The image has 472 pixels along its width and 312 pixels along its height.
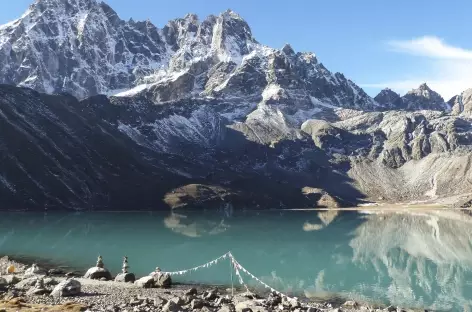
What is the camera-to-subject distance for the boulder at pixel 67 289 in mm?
37406

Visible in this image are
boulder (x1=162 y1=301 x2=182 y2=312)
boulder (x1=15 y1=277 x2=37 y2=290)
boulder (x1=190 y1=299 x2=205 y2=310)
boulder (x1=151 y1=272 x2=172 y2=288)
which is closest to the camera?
boulder (x1=162 y1=301 x2=182 y2=312)

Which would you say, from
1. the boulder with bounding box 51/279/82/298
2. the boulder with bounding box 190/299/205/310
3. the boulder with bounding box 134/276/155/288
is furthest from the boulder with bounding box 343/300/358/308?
the boulder with bounding box 51/279/82/298

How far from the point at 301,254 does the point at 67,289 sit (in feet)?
215

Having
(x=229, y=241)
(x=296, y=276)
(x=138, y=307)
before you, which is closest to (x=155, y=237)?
(x=229, y=241)

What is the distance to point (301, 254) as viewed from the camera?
9706cm

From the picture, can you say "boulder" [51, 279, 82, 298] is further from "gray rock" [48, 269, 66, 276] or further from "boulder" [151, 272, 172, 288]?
"gray rock" [48, 269, 66, 276]

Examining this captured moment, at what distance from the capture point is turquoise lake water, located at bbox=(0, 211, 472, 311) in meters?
60.2

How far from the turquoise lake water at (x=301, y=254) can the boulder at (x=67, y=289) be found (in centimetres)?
2098

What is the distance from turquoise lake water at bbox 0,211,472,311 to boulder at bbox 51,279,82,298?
20978 mm

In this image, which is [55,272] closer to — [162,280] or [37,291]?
[162,280]

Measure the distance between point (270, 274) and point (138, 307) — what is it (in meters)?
Result: 38.2

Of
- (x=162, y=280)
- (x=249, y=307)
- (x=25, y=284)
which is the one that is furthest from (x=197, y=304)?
(x=25, y=284)

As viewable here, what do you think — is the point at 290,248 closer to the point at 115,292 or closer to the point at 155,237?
the point at 155,237

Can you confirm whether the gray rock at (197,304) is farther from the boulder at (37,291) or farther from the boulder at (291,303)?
the boulder at (37,291)
